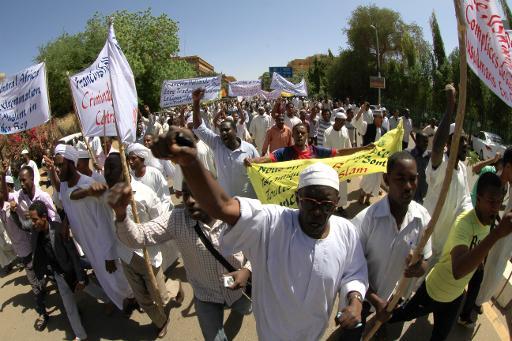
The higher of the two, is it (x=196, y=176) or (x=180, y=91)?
(x=180, y=91)

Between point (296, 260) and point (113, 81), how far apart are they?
2.62 m

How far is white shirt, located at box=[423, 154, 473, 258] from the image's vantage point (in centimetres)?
351

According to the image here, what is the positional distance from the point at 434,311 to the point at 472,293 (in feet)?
2.09

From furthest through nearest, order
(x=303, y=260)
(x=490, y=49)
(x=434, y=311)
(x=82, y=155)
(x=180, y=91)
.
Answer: (x=180, y=91)
(x=82, y=155)
(x=434, y=311)
(x=490, y=49)
(x=303, y=260)

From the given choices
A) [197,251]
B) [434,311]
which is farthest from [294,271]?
[434,311]

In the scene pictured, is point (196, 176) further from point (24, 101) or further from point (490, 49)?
point (24, 101)

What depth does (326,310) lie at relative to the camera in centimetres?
196

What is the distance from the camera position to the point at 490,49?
2.31 m

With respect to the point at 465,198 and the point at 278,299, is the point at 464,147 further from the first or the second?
the point at 278,299

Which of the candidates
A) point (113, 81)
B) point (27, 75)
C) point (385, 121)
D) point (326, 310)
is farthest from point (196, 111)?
point (385, 121)

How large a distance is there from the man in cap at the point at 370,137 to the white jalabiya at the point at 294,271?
4828 millimetres

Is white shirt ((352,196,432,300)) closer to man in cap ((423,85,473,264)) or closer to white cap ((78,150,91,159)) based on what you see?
man in cap ((423,85,473,264))

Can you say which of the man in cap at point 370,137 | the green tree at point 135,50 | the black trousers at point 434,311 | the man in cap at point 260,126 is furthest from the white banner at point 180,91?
the green tree at point 135,50

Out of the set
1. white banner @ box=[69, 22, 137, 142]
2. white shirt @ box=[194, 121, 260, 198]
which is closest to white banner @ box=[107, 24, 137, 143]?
white banner @ box=[69, 22, 137, 142]
